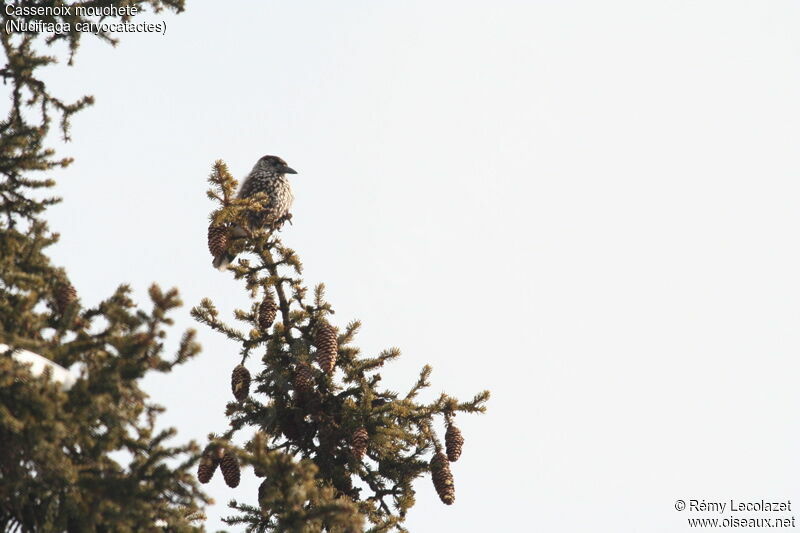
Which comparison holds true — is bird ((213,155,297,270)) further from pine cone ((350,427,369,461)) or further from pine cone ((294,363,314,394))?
pine cone ((350,427,369,461))

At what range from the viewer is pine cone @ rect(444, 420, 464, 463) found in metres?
6.37

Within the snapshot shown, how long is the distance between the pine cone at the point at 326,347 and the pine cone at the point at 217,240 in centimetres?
97

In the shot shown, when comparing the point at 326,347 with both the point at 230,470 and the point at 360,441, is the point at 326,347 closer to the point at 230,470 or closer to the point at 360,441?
the point at 360,441

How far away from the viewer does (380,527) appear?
5.91 m

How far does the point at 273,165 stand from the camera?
389 inches

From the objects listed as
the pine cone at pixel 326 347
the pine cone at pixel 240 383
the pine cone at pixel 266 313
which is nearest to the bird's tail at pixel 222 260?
the pine cone at pixel 266 313

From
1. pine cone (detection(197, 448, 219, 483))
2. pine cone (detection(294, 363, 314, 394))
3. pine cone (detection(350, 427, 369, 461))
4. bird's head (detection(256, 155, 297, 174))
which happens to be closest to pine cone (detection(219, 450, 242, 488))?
pine cone (detection(197, 448, 219, 483))

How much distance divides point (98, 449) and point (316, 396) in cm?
227

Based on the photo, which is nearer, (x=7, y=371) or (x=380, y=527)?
(x=7, y=371)

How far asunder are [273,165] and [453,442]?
4373 mm

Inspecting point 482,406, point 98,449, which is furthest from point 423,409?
point 98,449

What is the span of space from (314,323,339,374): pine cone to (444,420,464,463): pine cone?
2.80 feet

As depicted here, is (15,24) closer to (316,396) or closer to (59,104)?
(59,104)

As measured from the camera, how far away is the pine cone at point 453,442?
6.37m
